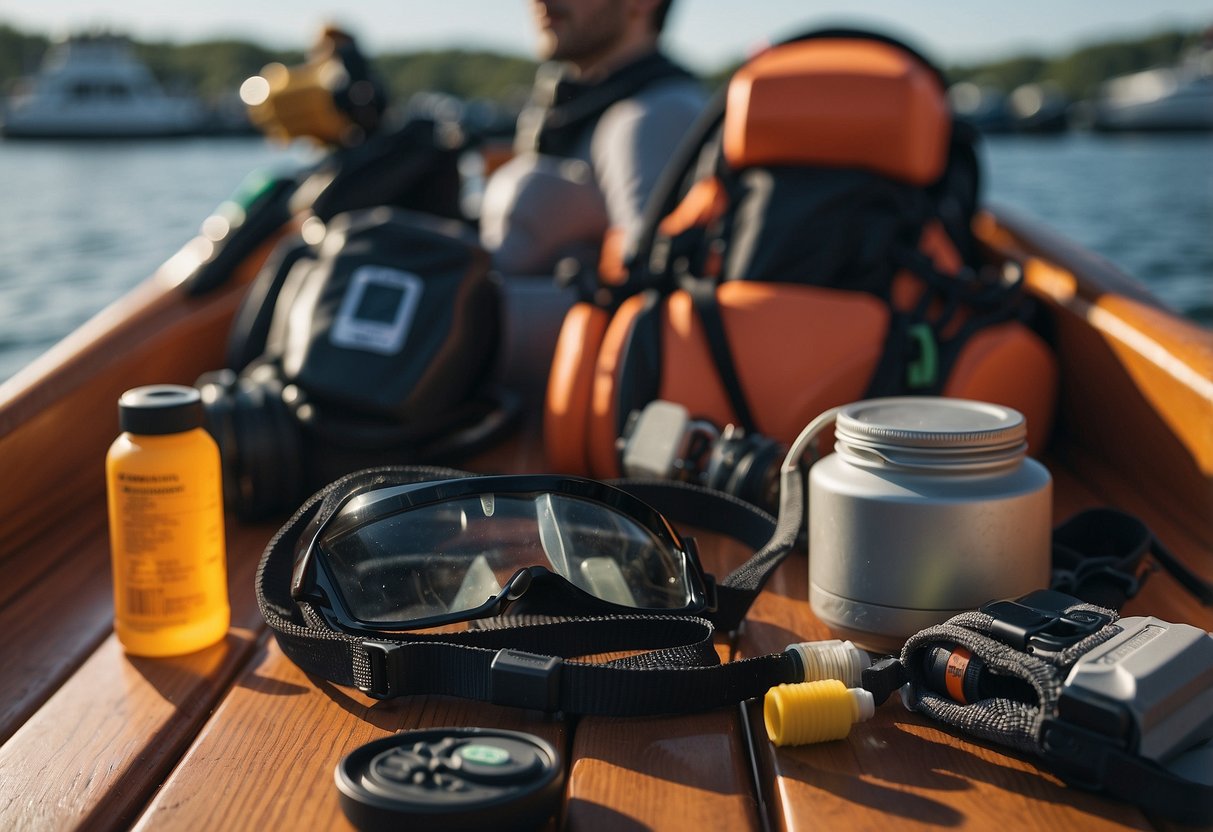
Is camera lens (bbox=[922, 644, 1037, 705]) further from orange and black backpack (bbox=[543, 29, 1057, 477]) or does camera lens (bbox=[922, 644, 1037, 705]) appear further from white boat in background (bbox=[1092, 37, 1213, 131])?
white boat in background (bbox=[1092, 37, 1213, 131])

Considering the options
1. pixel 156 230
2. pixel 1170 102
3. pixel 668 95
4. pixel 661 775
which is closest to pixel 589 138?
pixel 668 95

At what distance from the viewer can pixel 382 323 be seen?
1.74m

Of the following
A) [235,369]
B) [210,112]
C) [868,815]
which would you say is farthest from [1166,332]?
[210,112]

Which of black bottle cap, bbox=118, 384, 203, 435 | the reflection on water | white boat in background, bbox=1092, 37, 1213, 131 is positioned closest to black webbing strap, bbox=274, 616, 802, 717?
black bottle cap, bbox=118, 384, 203, 435

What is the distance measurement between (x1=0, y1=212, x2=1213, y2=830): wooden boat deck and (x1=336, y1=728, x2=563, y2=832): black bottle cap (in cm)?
5

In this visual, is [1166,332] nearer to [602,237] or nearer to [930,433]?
[930,433]

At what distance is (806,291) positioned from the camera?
1.64 m

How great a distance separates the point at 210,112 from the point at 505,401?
5330 centimetres

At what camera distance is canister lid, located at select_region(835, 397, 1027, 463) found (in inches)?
41.8

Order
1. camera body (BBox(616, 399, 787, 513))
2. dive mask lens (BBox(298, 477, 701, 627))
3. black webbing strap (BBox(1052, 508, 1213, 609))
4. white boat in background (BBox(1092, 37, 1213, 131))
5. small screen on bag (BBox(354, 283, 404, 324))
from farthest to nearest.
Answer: white boat in background (BBox(1092, 37, 1213, 131))
small screen on bag (BBox(354, 283, 404, 324))
camera body (BBox(616, 399, 787, 513))
black webbing strap (BBox(1052, 508, 1213, 609))
dive mask lens (BBox(298, 477, 701, 627))

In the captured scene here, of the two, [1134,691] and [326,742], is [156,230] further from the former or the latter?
[1134,691]

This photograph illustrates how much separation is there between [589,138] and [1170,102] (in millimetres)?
43835

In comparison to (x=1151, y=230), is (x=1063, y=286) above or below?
above

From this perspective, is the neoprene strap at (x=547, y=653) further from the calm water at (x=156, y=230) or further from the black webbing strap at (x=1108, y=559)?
the calm water at (x=156, y=230)
